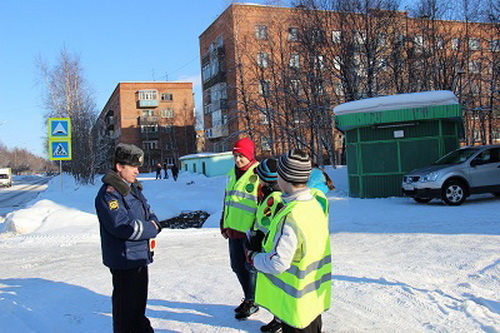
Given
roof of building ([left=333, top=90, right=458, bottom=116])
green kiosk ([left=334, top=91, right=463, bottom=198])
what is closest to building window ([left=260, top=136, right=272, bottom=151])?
green kiosk ([left=334, top=91, right=463, bottom=198])

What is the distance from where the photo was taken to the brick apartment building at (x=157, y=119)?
68.3 m

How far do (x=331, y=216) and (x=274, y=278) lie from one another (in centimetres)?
915

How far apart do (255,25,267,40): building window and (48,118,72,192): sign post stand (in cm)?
1691

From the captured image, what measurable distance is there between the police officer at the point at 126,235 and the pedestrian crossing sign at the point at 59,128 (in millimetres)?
11963

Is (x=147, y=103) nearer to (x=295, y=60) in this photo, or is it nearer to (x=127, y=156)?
(x=295, y=60)

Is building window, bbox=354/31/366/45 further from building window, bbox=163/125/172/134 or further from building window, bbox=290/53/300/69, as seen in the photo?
building window, bbox=163/125/172/134

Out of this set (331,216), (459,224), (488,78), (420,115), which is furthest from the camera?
(488,78)

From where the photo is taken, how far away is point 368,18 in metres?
21.1

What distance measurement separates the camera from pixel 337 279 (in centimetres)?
547

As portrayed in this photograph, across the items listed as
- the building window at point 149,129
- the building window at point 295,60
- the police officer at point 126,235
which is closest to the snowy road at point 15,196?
the building window at point 295,60

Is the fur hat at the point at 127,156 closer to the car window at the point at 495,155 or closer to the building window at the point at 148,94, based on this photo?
the car window at the point at 495,155

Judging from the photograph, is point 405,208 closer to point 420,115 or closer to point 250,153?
point 420,115

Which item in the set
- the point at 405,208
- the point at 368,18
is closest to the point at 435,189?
the point at 405,208

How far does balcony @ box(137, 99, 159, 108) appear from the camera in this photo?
225ft
